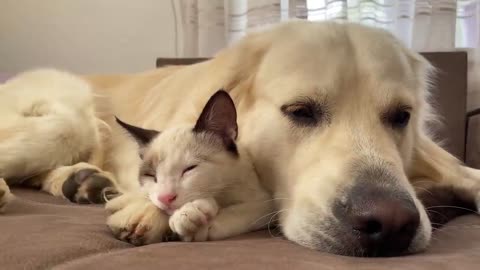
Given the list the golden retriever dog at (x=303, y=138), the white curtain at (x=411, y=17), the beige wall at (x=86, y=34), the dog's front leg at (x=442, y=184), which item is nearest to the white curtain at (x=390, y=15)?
the white curtain at (x=411, y=17)

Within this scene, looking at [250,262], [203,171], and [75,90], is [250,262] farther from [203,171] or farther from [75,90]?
[75,90]

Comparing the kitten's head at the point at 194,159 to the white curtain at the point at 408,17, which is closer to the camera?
the kitten's head at the point at 194,159

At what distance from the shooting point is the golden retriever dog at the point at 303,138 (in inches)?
43.2

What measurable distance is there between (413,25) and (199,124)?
2.18 metres

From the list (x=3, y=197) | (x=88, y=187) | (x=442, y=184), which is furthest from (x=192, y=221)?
(x=442, y=184)

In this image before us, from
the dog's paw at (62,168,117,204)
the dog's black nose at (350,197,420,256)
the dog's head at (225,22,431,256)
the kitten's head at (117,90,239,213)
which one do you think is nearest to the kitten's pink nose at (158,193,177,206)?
the kitten's head at (117,90,239,213)

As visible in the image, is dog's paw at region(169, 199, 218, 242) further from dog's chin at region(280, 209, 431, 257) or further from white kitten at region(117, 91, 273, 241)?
dog's chin at region(280, 209, 431, 257)

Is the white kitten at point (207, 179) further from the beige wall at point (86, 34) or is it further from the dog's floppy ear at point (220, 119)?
the beige wall at point (86, 34)

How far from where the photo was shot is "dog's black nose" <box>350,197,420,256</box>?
101 cm

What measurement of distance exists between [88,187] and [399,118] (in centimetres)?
86

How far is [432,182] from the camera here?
5.29ft

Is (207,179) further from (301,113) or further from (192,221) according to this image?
(301,113)

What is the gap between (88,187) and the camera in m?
1.62

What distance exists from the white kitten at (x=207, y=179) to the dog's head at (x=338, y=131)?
0.09 meters
